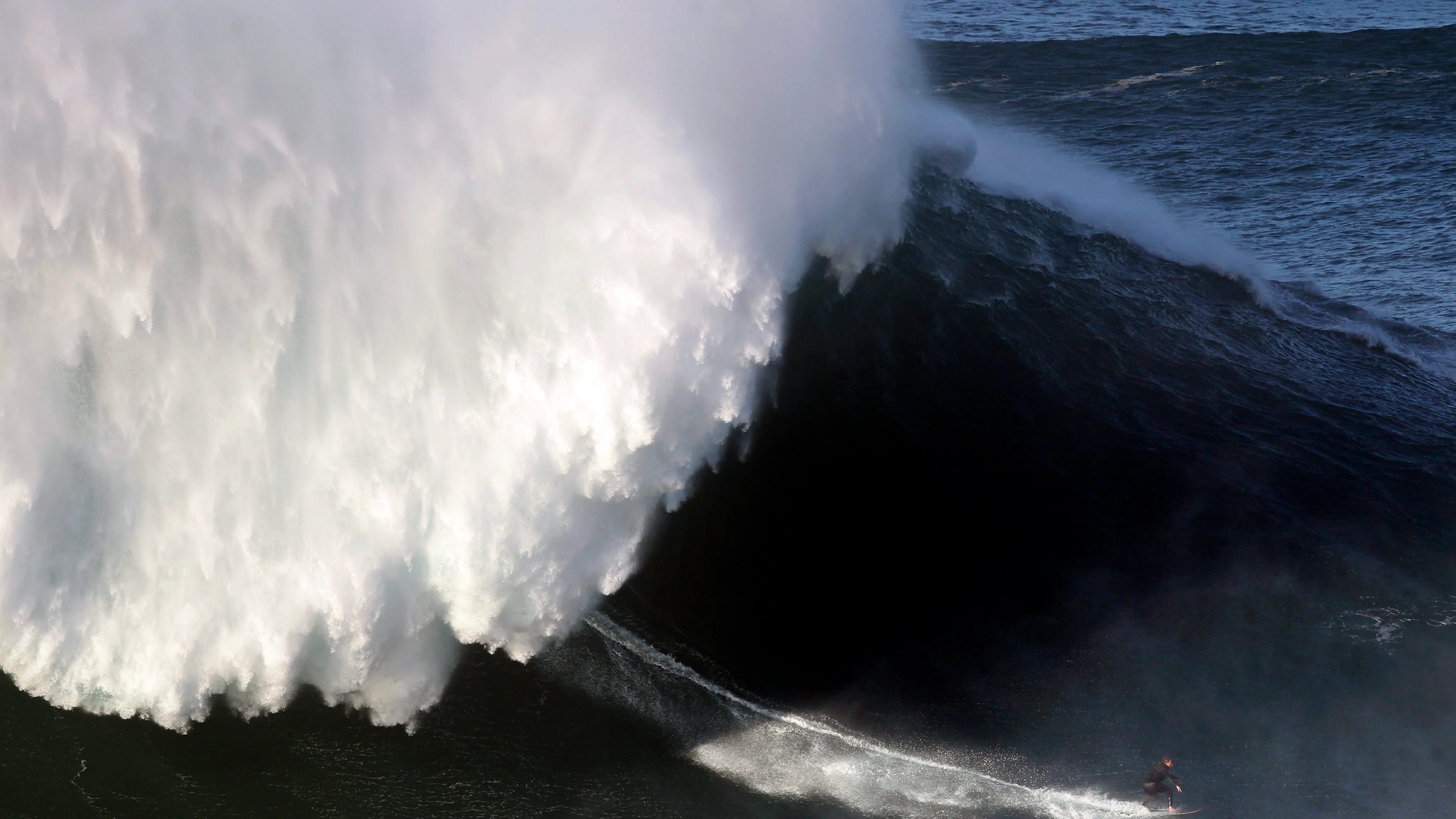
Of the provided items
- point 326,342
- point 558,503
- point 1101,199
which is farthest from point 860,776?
point 1101,199

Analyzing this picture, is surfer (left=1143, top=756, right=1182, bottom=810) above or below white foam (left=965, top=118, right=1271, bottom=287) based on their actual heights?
below

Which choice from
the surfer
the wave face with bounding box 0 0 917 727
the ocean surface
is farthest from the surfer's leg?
the wave face with bounding box 0 0 917 727

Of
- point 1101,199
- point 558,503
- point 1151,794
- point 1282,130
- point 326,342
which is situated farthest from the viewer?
point 1282,130

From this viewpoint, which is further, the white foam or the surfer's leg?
the white foam

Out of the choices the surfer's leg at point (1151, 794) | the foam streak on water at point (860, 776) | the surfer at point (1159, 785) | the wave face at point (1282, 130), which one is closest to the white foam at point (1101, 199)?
the wave face at point (1282, 130)

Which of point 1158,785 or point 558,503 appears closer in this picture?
point 1158,785

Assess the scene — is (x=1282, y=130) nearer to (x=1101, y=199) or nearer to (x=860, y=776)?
(x=1101, y=199)

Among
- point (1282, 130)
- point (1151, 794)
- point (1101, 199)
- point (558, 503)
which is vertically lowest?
point (1151, 794)

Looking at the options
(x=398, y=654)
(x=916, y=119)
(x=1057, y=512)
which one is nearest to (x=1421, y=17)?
(x=916, y=119)

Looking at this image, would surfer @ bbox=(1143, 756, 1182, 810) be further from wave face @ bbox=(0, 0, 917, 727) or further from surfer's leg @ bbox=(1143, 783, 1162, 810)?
wave face @ bbox=(0, 0, 917, 727)
